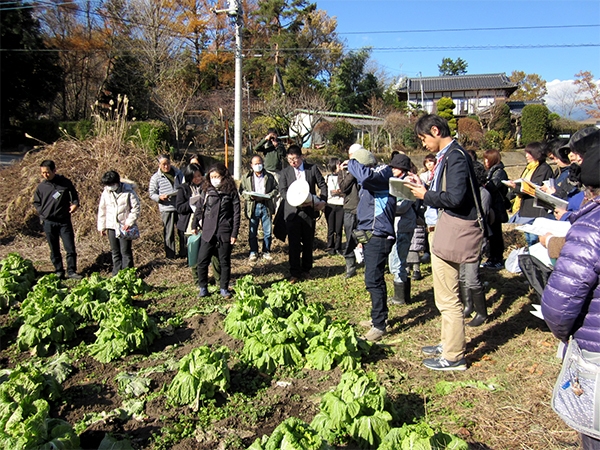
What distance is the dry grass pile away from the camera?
9.17m

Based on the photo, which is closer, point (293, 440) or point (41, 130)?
point (293, 440)

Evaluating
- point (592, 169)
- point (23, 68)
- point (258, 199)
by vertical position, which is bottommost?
point (258, 199)

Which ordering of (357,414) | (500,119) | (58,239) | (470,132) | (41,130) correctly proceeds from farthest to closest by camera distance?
(500,119) → (470,132) → (41,130) → (58,239) → (357,414)

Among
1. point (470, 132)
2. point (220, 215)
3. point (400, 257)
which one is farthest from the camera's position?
point (470, 132)

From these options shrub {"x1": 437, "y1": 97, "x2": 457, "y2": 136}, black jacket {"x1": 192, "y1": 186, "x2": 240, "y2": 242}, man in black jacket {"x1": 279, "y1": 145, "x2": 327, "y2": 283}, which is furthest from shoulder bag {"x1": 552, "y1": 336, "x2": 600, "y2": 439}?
shrub {"x1": 437, "y1": 97, "x2": 457, "y2": 136}

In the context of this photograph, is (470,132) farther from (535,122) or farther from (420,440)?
(420,440)

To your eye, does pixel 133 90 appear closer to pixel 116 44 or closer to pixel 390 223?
pixel 116 44

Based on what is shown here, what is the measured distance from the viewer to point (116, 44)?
28375 millimetres

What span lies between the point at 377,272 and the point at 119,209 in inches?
169

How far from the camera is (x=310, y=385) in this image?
3.55m

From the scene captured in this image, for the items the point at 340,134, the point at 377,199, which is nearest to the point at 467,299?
the point at 377,199

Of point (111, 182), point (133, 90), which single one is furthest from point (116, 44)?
point (111, 182)

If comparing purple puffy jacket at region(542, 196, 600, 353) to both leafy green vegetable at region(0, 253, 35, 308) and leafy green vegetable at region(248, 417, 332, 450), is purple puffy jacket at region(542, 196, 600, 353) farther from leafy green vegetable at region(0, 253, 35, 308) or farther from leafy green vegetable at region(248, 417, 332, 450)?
leafy green vegetable at region(0, 253, 35, 308)

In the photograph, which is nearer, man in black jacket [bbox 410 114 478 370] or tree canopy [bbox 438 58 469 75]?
man in black jacket [bbox 410 114 478 370]
